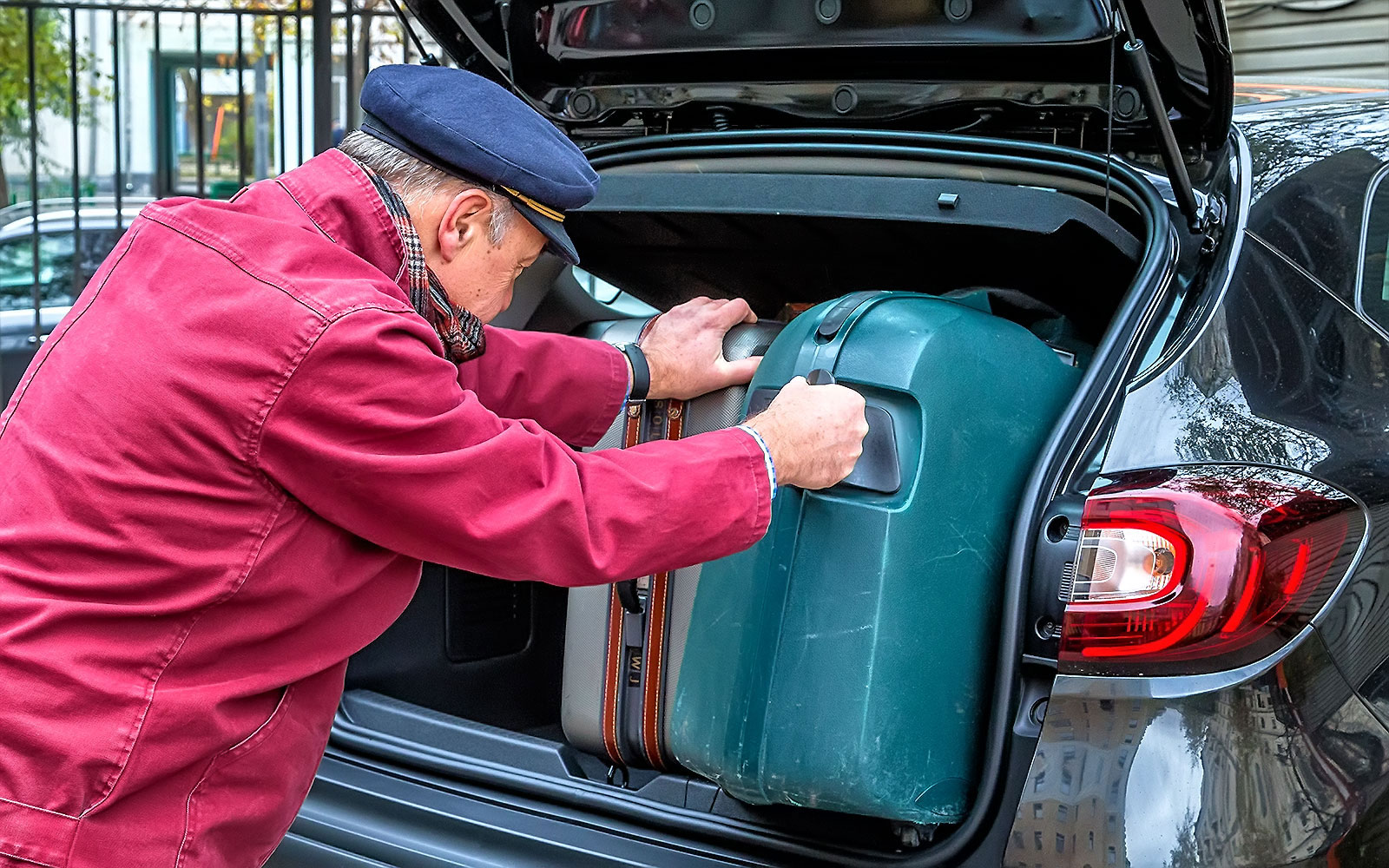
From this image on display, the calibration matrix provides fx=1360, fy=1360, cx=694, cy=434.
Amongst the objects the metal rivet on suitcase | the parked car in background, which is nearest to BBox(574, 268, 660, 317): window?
the metal rivet on suitcase

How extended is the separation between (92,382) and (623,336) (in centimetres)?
104

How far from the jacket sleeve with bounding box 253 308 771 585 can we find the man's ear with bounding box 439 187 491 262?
20 centimetres

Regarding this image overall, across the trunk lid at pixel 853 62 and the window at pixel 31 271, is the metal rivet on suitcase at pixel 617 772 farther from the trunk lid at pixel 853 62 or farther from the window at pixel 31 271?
the window at pixel 31 271

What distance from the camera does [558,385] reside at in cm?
211

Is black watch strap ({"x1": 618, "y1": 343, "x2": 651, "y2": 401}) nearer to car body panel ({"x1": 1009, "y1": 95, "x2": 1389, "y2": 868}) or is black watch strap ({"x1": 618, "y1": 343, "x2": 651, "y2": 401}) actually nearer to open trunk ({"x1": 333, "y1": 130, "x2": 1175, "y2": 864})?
open trunk ({"x1": 333, "y1": 130, "x2": 1175, "y2": 864})

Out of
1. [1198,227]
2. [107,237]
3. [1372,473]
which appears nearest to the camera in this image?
[1372,473]

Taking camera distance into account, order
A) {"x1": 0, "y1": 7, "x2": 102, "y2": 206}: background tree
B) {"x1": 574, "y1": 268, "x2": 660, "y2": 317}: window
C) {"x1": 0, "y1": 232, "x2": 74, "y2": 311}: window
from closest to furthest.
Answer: {"x1": 574, "y1": 268, "x2": 660, "y2": 317}: window
{"x1": 0, "y1": 7, "x2": 102, "y2": 206}: background tree
{"x1": 0, "y1": 232, "x2": 74, "y2": 311}: window

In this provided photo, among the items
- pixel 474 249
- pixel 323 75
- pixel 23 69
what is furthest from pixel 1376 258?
pixel 23 69

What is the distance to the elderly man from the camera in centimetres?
142

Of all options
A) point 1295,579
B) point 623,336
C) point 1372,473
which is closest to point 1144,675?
point 1295,579

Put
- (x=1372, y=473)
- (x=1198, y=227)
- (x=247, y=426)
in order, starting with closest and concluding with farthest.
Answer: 1. (x=247, y=426)
2. (x=1372, y=473)
3. (x=1198, y=227)

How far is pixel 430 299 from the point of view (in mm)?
1664

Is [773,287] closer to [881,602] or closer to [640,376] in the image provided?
[640,376]

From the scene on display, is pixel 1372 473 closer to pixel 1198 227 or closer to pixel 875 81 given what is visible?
pixel 1198 227
